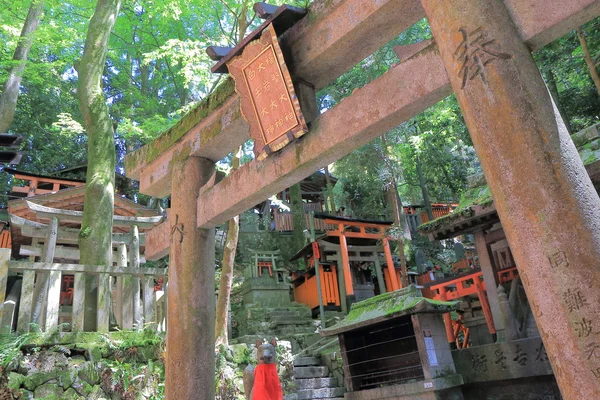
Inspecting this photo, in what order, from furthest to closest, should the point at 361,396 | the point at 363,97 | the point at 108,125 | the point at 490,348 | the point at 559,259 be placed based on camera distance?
the point at 108,125 < the point at 361,396 < the point at 490,348 < the point at 363,97 < the point at 559,259

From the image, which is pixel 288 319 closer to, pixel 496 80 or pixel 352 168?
pixel 352 168

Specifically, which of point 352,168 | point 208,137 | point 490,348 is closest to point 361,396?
point 490,348

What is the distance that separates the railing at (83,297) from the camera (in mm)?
6754

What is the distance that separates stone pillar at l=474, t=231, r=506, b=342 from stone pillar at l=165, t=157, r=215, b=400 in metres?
5.61

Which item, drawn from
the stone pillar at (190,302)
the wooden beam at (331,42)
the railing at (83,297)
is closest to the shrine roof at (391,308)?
the railing at (83,297)

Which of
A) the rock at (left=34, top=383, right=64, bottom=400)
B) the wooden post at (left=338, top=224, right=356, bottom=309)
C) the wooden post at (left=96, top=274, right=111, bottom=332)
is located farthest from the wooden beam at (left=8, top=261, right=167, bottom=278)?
the wooden post at (left=338, top=224, right=356, bottom=309)

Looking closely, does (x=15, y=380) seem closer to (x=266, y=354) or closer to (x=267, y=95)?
(x=266, y=354)

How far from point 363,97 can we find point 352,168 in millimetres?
17992

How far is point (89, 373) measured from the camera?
685 cm

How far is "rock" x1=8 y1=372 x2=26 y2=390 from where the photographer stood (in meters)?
6.25

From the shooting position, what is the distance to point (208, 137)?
199 inches

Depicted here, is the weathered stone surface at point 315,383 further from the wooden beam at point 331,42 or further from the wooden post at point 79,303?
the wooden beam at point 331,42

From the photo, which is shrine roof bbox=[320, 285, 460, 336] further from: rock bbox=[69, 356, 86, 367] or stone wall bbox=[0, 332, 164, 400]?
rock bbox=[69, 356, 86, 367]

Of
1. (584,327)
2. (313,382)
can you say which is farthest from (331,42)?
(313,382)
